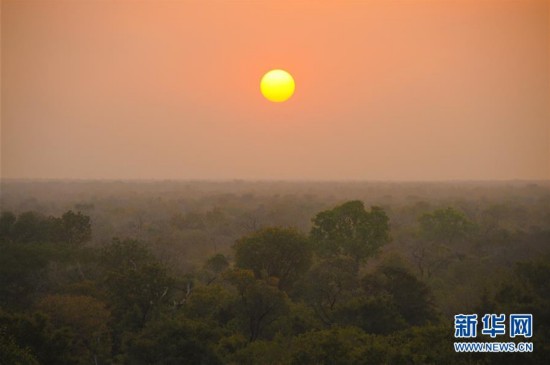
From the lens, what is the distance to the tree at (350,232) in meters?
30.2

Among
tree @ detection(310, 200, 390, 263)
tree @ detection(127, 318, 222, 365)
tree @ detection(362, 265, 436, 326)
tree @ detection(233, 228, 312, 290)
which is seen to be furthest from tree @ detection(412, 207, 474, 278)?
tree @ detection(127, 318, 222, 365)

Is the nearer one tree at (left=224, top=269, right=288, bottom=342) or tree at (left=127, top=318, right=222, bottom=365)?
tree at (left=127, top=318, right=222, bottom=365)

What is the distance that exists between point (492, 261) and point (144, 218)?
45276mm

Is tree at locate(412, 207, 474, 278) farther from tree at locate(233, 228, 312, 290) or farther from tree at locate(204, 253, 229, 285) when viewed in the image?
tree at locate(204, 253, 229, 285)

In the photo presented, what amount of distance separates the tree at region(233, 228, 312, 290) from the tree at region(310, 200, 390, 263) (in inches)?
138

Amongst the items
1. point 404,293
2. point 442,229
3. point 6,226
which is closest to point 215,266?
point 404,293

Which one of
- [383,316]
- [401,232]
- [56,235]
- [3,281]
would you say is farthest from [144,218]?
[383,316]

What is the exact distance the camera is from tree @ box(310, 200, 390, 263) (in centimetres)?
3023

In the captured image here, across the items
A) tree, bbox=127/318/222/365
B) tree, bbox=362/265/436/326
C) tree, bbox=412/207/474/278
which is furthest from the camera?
tree, bbox=412/207/474/278

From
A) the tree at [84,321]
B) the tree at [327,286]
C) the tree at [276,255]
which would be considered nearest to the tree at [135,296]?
the tree at [84,321]

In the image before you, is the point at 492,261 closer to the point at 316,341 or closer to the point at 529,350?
the point at 529,350

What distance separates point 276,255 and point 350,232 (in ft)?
21.2

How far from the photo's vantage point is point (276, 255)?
26.5 m

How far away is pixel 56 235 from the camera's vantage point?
110 ft
